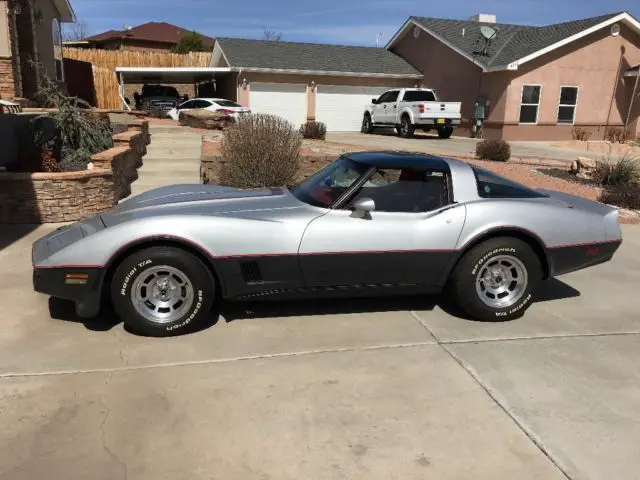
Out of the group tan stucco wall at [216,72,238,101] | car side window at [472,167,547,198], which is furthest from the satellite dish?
car side window at [472,167,547,198]

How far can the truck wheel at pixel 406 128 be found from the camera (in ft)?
73.5

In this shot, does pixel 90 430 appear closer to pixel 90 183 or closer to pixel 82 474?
pixel 82 474

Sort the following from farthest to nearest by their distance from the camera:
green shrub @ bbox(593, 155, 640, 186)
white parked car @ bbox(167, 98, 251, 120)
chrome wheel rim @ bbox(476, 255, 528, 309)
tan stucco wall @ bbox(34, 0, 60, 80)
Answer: white parked car @ bbox(167, 98, 251, 120) < tan stucco wall @ bbox(34, 0, 60, 80) < green shrub @ bbox(593, 155, 640, 186) < chrome wheel rim @ bbox(476, 255, 528, 309)

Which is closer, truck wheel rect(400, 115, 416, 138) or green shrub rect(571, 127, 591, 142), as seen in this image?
truck wheel rect(400, 115, 416, 138)

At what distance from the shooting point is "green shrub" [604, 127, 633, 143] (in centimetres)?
2408

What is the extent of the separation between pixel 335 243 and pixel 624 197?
772 cm

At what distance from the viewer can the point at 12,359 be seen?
3.72 meters

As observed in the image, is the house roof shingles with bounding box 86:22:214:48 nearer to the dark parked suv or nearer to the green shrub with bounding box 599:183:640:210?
the dark parked suv

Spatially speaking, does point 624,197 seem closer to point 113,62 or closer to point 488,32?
point 488,32

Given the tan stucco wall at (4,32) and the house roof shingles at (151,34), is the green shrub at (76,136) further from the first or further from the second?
the house roof shingles at (151,34)

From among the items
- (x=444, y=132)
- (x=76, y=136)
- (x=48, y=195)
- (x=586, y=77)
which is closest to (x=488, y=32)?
(x=586, y=77)

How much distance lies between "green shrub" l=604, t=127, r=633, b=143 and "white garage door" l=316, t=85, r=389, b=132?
34.1ft

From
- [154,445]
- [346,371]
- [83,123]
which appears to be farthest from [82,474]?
[83,123]

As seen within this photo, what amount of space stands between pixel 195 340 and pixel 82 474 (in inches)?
59.6
